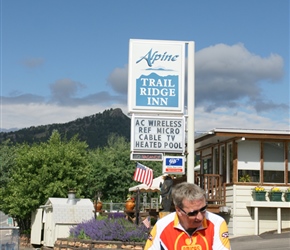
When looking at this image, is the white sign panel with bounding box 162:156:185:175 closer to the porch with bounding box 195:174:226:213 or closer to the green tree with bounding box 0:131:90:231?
the porch with bounding box 195:174:226:213

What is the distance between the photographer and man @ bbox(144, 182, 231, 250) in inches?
170

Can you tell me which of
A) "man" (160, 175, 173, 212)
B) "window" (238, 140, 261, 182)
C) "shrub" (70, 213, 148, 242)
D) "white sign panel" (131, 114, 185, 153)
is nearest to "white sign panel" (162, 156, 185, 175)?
"white sign panel" (131, 114, 185, 153)

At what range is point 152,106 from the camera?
18250 mm

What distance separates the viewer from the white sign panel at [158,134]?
18375 millimetres

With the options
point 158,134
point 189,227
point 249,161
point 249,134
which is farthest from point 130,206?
point 189,227

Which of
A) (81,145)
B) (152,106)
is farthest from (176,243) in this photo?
(81,145)

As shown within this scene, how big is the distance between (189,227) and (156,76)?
13898 mm

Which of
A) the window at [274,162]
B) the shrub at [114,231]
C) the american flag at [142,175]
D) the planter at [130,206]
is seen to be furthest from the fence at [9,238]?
the window at [274,162]

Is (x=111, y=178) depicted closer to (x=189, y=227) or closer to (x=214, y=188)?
(x=214, y=188)

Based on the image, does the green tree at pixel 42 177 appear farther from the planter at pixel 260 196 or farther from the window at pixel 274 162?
the planter at pixel 260 196

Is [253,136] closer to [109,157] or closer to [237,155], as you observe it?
[237,155]

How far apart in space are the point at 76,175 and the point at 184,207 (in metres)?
34.4

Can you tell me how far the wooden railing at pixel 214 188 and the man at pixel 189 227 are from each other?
19.4 m

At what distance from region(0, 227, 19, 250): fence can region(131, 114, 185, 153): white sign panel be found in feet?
26.1
